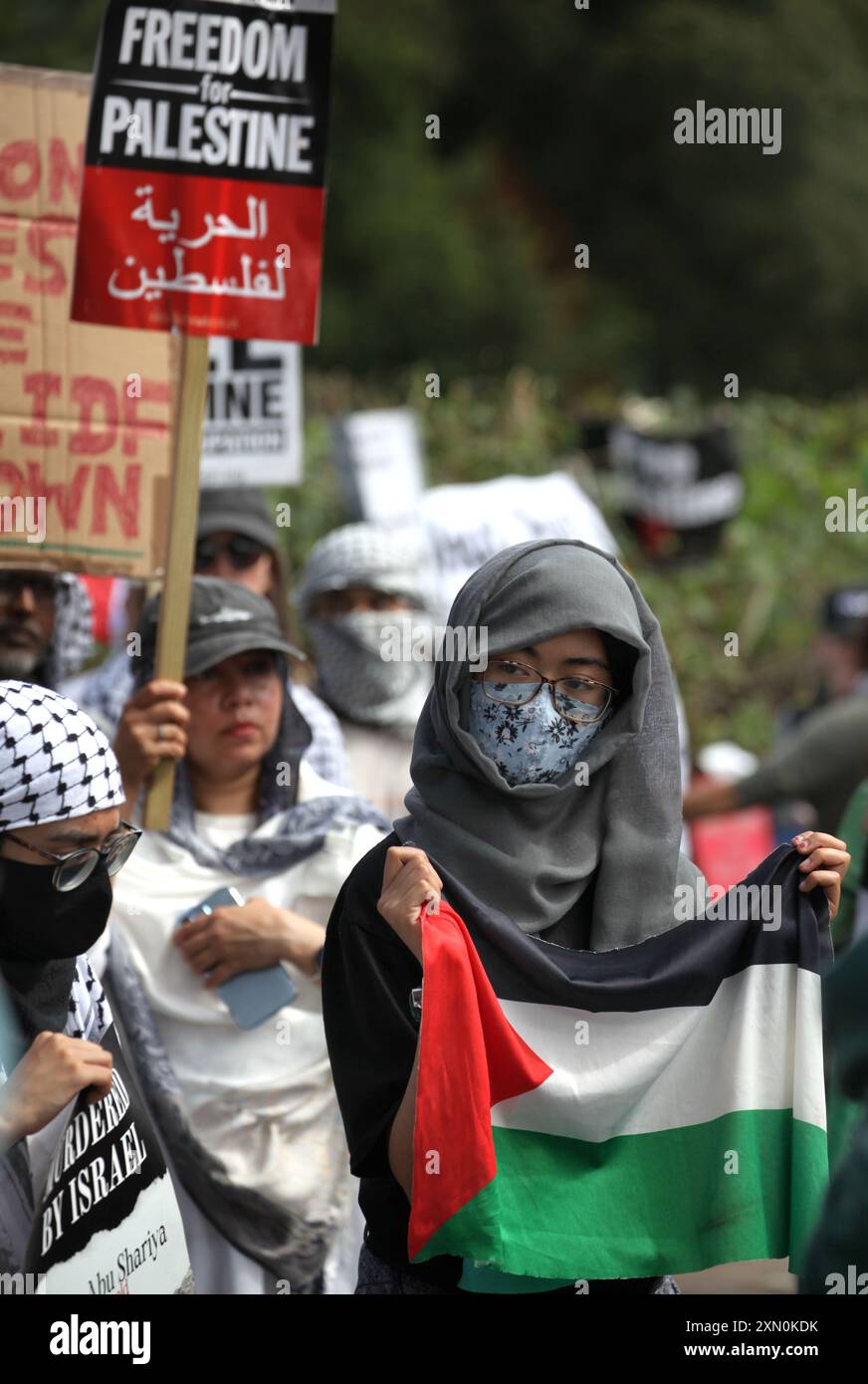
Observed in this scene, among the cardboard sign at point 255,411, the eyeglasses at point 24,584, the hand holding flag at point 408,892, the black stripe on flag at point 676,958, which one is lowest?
the black stripe on flag at point 676,958

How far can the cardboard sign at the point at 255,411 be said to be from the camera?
570cm

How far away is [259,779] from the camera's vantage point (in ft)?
13.5

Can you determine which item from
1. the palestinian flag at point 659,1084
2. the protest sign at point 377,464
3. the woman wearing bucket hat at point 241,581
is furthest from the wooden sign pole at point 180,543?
the protest sign at point 377,464

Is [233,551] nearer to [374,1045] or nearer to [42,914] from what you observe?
[42,914]

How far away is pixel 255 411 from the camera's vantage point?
5.81 meters

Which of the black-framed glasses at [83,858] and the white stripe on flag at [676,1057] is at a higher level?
the black-framed glasses at [83,858]

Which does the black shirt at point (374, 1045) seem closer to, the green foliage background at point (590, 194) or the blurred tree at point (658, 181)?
the green foliage background at point (590, 194)

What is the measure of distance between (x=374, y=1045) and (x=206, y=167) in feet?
6.44

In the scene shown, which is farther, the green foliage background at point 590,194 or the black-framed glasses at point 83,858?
the green foliage background at point 590,194

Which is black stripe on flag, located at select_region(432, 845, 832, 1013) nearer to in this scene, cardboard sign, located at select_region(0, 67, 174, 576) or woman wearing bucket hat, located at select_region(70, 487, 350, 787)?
cardboard sign, located at select_region(0, 67, 174, 576)

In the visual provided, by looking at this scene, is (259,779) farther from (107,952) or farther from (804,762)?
(804,762)

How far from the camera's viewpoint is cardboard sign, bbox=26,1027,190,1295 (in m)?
2.90

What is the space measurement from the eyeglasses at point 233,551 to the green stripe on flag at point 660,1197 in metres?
2.67
